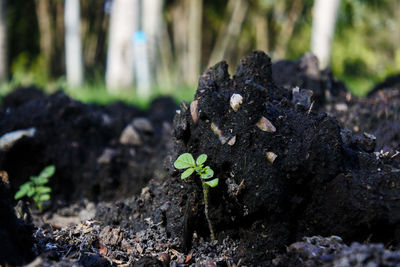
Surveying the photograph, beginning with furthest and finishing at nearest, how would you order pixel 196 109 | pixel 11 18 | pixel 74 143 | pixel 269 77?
pixel 11 18, pixel 74 143, pixel 269 77, pixel 196 109

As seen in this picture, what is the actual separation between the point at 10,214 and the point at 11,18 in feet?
38.7

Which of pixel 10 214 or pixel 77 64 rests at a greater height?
pixel 77 64

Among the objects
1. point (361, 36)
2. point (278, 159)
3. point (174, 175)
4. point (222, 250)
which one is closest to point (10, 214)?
point (174, 175)

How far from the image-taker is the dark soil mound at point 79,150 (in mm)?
2482

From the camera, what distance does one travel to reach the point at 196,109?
1.42 m

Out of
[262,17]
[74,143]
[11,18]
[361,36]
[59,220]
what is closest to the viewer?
[59,220]

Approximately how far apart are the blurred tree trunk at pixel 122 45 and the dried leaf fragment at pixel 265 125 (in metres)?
5.26

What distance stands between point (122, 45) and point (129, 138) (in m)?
3.78

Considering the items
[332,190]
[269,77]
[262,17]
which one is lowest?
[332,190]

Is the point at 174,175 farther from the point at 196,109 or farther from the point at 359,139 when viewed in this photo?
the point at 359,139

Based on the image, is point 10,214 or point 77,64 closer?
point 10,214

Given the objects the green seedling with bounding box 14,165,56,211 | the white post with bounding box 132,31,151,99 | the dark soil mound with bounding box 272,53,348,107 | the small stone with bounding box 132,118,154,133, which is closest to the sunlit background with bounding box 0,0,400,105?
the white post with bounding box 132,31,151,99

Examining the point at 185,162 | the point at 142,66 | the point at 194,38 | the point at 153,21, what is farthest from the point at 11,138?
the point at 194,38

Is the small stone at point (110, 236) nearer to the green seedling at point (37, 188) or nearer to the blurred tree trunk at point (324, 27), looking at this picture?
the green seedling at point (37, 188)
